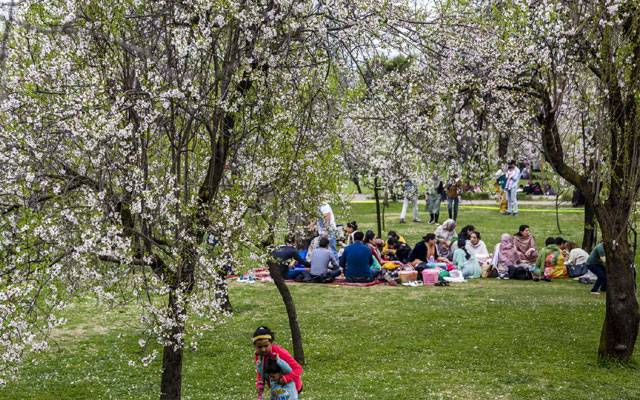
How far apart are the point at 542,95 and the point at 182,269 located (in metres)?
5.61

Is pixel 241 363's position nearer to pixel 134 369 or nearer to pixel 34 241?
pixel 134 369

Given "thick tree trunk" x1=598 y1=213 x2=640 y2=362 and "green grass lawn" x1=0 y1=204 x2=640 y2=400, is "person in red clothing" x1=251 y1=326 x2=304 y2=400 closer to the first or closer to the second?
"green grass lawn" x1=0 y1=204 x2=640 y2=400

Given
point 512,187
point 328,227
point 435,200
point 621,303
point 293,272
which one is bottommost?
point 293,272

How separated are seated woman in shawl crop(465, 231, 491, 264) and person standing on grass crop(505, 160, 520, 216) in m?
7.18

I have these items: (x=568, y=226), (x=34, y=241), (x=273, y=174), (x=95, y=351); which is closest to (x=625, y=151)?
(x=273, y=174)

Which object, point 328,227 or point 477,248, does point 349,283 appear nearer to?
point 328,227

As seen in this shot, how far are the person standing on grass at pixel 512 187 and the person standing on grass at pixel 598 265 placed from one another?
32.0ft

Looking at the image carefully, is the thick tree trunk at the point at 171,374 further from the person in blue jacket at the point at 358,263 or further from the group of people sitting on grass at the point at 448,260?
the person in blue jacket at the point at 358,263

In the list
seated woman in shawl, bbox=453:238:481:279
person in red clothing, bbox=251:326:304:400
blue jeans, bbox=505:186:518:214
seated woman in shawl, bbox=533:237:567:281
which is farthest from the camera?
blue jeans, bbox=505:186:518:214

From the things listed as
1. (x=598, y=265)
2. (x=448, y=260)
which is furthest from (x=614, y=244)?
(x=448, y=260)

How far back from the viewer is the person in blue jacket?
17156mm

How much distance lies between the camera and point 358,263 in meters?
17.3

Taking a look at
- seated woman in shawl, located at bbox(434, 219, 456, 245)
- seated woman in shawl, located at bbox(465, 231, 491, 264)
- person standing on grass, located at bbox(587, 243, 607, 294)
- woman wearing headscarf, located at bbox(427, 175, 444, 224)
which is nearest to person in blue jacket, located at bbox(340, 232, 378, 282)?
seated woman in shawl, located at bbox(465, 231, 491, 264)

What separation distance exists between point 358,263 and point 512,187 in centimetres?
1267
